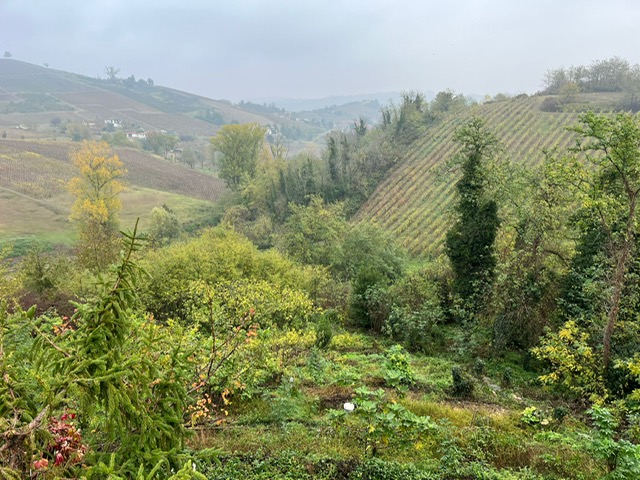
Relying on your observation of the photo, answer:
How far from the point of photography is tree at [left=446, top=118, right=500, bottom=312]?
17.6 m

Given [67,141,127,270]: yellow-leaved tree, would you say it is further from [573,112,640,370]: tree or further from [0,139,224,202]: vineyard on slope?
[573,112,640,370]: tree

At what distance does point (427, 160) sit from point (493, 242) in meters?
37.4

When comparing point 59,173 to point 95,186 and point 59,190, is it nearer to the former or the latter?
point 59,190

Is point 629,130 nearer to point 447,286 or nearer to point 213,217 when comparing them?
point 447,286

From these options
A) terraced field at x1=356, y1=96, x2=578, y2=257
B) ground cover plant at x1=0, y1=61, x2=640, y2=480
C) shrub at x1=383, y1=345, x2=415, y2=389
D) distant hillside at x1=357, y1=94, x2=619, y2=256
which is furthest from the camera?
distant hillside at x1=357, y1=94, x2=619, y2=256

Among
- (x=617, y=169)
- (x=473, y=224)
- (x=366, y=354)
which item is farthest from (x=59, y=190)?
(x=617, y=169)

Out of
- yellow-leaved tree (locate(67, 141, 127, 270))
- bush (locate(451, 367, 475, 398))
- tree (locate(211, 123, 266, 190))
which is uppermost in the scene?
tree (locate(211, 123, 266, 190))

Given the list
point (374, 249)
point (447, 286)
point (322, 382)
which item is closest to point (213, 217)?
point (374, 249)

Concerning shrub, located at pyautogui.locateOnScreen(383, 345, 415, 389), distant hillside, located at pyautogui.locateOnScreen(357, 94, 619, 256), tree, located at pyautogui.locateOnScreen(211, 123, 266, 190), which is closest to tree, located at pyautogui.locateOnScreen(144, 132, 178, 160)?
tree, located at pyautogui.locateOnScreen(211, 123, 266, 190)

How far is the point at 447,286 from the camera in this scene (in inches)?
786

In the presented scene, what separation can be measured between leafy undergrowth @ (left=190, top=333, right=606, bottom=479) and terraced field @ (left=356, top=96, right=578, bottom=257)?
26.8 metres

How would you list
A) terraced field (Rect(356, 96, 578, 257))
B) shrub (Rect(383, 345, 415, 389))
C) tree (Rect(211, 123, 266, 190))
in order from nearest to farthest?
shrub (Rect(383, 345, 415, 389)) < terraced field (Rect(356, 96, 578, 257)) < tree (Rect(211, 123, 266, 190))

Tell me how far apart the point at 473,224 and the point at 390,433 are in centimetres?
1275

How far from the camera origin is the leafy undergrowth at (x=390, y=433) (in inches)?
260
